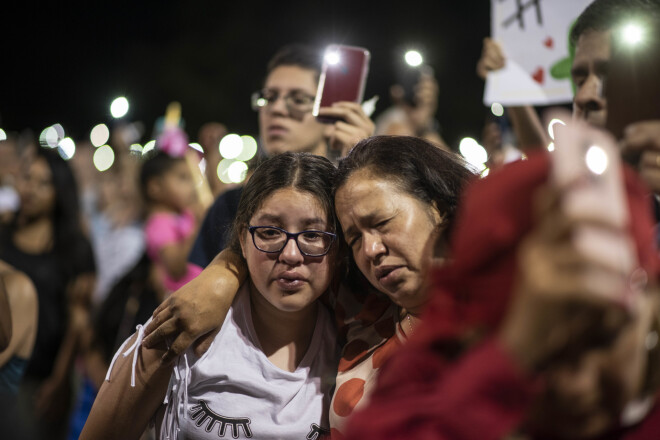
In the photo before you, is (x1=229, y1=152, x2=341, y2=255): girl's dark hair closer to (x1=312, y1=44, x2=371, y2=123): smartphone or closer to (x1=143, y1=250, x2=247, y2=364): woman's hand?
(x1=143, y1=250, x2=247, y2=364): woman's hand

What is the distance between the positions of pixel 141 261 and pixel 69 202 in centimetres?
74

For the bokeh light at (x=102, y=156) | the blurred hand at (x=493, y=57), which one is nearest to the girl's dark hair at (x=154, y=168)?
the blurred hand at (x=493, y=57)

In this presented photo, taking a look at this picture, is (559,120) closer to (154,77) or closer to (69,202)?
(69,202)

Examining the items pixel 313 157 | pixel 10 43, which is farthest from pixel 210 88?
pixel 313 157

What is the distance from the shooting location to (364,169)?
2066 mm

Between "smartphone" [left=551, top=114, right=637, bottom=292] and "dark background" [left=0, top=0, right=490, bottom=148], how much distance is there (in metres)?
13.4

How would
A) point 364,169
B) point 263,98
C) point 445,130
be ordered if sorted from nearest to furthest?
1. point 364,169
2. point 263,98
3. point 445,130

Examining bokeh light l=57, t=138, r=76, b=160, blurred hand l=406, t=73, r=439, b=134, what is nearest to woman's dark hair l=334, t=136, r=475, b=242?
blurred hand l=406, t=73, r=439, b=134

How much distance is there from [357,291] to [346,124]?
3.06 feet

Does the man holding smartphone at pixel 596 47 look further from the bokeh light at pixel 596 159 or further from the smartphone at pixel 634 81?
the bokeh light at pixel 596 159

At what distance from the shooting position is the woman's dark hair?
2.00m

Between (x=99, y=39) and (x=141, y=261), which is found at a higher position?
(x=99, y=39)

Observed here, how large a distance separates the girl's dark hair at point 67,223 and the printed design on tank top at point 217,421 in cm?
279

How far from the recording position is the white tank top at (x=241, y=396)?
6.95 feet
